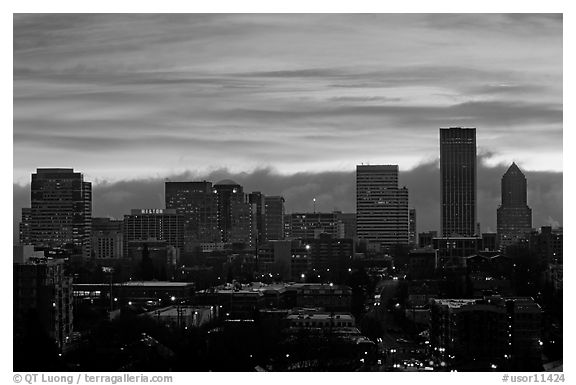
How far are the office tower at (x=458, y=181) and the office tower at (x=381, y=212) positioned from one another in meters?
0.46

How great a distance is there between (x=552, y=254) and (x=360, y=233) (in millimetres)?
3459

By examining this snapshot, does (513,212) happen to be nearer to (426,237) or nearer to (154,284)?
(426,237)

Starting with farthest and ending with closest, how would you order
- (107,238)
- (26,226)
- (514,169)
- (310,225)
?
(310,225)
(107,238)
(26,226)
(514,169)

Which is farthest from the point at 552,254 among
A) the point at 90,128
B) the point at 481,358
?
the point at 90,128

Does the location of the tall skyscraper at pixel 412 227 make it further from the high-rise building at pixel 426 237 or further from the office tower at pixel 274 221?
the office tower at pixel 274 221

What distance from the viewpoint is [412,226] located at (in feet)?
37.1

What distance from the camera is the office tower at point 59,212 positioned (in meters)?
8.08

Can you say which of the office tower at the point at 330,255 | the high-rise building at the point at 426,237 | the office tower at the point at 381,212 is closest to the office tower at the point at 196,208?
→ the office tower at the point at 330,255

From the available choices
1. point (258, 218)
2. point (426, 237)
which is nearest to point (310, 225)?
point (258, 218)

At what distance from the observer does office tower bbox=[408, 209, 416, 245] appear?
11.1 metres

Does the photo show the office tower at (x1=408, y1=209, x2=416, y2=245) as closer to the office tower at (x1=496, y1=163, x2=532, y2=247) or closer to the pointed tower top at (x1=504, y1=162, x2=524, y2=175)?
the office tower at (x1=496, y1=163, x2=532, y2=247)

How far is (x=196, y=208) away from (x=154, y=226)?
1.82ft

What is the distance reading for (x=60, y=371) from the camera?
15.1 feet
